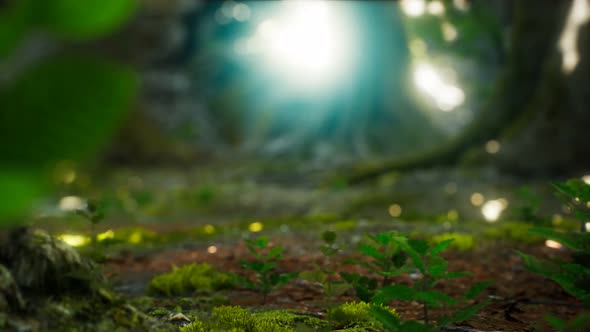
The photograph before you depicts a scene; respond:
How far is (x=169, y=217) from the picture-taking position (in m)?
8.70

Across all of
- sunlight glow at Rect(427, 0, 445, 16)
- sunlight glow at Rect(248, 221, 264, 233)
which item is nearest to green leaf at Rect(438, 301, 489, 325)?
sunlight glow at Rect(248, 221, 264, 233)

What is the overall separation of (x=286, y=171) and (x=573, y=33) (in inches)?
316

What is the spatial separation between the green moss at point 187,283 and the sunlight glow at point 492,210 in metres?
4.71

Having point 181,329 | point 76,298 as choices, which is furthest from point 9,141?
point 181,329

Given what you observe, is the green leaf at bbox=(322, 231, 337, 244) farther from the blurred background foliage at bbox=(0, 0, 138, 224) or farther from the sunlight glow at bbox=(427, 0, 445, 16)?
the sunlight glow at bbox=(427, 0, 445, 16)

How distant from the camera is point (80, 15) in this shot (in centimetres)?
31

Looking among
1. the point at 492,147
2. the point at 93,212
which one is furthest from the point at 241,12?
the point at 93,212

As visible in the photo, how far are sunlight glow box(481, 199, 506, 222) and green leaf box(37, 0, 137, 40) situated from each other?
670cm

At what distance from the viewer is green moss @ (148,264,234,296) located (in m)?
2.81

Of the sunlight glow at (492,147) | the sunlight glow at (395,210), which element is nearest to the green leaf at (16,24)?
the sunlight glow at (395,210)

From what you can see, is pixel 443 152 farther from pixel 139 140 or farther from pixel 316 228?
pixel 139 140

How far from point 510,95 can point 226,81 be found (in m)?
13.9

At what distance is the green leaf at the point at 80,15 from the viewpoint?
0.99 feet

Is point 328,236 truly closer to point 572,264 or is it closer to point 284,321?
point 284,321
